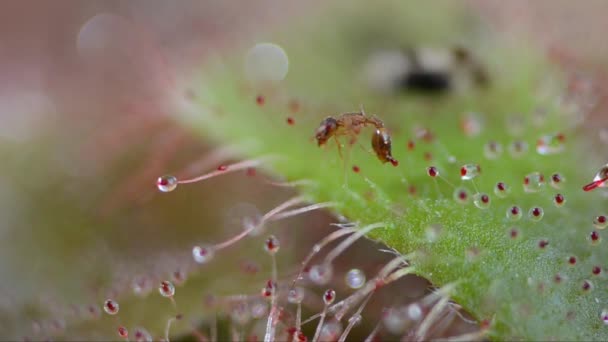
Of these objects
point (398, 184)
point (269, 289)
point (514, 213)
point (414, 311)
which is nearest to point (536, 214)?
point (514, 213)

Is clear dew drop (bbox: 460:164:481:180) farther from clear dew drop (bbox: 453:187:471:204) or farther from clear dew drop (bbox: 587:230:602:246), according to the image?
clear dew drop (bbox: 587:230:602:246)

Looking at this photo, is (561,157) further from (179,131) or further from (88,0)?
(88,0)

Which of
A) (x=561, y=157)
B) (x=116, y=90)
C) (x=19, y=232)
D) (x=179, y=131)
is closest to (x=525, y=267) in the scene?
(x=561, y=157)

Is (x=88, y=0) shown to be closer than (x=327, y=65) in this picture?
No

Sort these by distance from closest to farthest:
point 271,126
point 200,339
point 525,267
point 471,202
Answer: point 525,267 → point 471,202 → point 200,339 → point 271,126

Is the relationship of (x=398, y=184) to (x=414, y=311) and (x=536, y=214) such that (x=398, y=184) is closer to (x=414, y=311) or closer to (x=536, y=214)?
(x=536, y=214)

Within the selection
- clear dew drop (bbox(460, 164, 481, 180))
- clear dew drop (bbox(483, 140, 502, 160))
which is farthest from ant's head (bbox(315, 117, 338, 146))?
clear dew drop (bbox(483, 140, 502, 160))
